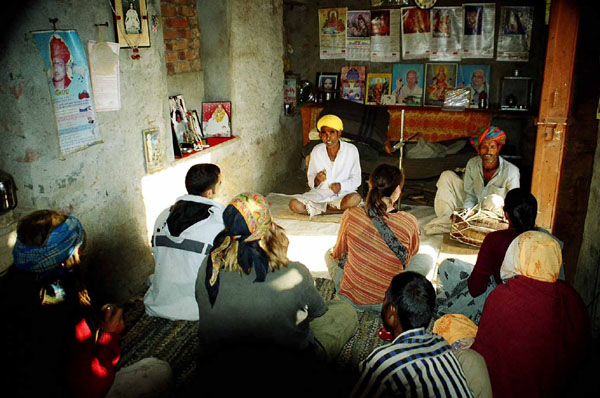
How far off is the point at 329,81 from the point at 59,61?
595 cm

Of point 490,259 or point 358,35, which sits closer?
point 490,259

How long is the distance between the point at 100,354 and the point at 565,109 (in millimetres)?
3442

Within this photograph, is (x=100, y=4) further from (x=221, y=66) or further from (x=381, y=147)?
(x=381, y=147)

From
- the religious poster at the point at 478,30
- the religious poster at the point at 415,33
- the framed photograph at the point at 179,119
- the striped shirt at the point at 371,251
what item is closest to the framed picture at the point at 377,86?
the religious poster at the point at 415,33

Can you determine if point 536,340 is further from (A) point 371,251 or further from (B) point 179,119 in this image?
(B) point 179,119

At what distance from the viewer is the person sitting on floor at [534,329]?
223cm

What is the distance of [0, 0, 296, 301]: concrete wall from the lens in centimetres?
294

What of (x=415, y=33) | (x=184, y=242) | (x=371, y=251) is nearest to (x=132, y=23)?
(x=184, y=242)

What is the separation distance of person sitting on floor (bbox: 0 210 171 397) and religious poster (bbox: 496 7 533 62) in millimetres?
7149

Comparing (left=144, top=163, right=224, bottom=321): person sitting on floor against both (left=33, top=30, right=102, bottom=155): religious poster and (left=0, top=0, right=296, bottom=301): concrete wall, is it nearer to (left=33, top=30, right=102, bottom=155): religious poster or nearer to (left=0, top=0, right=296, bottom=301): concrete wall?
(left=0, top=0, right=296, bottom=301): concrete wall

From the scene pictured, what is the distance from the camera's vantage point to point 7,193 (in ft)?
9.40

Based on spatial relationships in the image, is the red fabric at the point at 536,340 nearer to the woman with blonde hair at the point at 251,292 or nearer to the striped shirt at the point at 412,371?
the striped shirt at the point at 412,371

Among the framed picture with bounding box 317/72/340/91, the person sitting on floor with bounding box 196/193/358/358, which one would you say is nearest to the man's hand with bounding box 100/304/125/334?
the person sitting on floor with bounding box 196/193/358/358

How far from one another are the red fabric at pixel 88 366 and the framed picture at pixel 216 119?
3.66m
